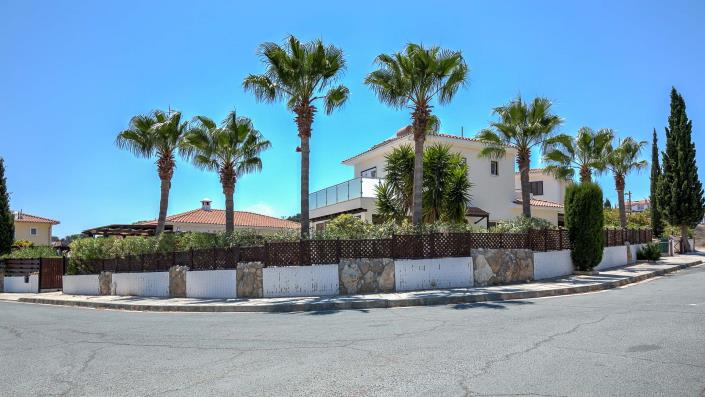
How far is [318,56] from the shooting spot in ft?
61.8

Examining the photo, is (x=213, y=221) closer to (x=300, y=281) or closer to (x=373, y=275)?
(x=300, y=281)

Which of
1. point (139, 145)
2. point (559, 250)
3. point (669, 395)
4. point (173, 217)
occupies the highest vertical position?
point (139, 145)

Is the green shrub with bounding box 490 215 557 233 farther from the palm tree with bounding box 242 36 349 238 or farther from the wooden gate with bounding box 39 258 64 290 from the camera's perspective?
the wooden gate with bounding box 39 258 64 290

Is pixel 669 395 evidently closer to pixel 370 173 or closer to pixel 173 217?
pixel 370 173

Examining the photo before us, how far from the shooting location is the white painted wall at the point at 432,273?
16.4m

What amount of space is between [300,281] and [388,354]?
31.1ft

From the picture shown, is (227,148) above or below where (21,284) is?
above

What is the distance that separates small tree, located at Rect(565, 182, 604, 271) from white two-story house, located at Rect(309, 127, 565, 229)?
9108mm

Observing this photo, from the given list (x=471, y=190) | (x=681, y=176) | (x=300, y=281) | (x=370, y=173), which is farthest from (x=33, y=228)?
(x=681, y=176)

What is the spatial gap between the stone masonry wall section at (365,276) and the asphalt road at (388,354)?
13.3 ft

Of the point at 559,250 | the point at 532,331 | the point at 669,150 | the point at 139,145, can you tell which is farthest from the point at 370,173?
the point at 532,331

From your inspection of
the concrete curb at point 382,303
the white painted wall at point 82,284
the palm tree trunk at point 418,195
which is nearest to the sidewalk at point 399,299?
the concrete curb at point 382,303

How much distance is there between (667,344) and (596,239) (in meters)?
13.7

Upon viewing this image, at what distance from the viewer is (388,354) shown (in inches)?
285
